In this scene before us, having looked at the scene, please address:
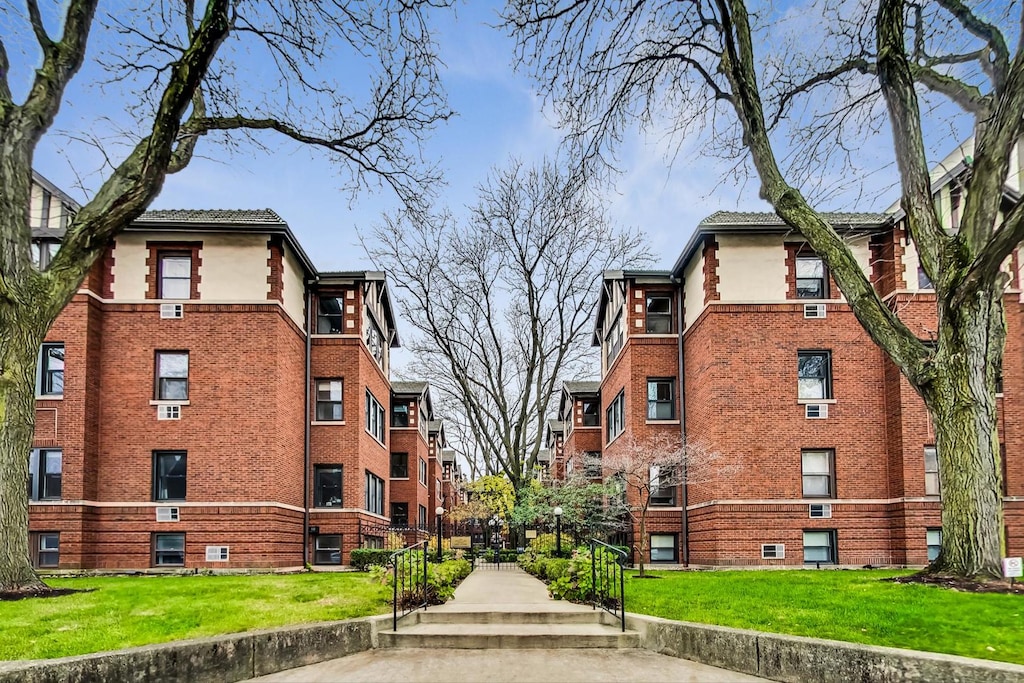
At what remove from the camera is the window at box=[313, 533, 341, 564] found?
2433 centimetres

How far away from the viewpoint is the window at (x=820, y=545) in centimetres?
2172

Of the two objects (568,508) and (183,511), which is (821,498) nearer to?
(568,508)

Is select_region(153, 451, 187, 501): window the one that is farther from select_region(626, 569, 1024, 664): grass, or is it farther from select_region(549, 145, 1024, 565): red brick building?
select_region(549, 145, 1024, 565): red brick building

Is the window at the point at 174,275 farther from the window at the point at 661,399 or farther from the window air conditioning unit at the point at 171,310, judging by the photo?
the window at the point at 661,399

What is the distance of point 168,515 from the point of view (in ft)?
69.0

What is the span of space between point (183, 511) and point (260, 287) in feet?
18.9

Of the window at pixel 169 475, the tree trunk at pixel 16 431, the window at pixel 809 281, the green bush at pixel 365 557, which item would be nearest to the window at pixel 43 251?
the window at pixel 169 475

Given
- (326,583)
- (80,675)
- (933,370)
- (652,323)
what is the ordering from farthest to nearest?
1. (652,323)
2. (326,583)
3. (933,370)
4. (80,675)

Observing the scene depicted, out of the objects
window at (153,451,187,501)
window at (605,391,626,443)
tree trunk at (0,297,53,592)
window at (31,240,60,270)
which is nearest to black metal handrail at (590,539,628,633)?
tree trunk at (0,297,53,592)

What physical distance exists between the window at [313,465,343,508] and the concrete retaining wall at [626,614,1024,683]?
16.7 m

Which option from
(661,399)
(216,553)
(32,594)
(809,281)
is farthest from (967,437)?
(216,553)

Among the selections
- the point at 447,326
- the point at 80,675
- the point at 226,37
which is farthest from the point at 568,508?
the point at 80,675

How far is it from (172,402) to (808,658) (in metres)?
17.8

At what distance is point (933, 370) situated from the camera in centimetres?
1217
